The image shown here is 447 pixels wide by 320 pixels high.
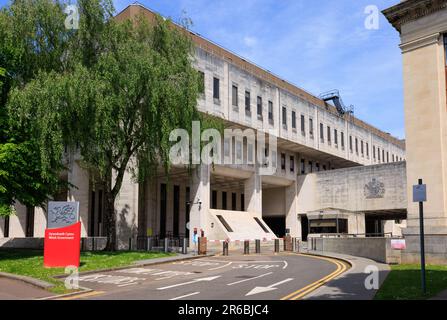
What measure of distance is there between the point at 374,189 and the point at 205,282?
40467mm

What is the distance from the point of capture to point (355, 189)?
178 ft

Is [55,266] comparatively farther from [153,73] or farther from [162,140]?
[153,73]

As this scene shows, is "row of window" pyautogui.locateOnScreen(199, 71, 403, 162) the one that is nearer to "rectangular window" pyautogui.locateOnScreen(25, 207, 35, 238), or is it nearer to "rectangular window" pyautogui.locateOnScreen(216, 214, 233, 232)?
"rectangular window" pyautogui.locateOnScreen(216, 214, 233, 232)

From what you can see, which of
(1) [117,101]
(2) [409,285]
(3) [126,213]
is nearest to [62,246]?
(1) [117,101]

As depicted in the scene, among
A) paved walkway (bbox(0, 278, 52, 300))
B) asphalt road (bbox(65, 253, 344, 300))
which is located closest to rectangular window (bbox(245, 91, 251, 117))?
asphalt road (bbox(65, 253, 344, 300))

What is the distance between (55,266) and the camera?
18469 mm

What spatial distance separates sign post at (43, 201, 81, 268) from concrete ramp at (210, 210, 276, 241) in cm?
2413

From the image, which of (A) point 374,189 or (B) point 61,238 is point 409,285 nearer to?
(B) point 61,238

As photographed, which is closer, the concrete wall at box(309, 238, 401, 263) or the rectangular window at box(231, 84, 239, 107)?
the concrete wall at box(309, 238, 401, 263)

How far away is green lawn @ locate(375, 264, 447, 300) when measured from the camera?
459 inches

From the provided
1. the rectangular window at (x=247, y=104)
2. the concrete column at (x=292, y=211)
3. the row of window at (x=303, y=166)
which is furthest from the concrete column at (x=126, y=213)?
the concrete column at (x=292, y=211)

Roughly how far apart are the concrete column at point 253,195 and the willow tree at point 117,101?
2507 centimetres
